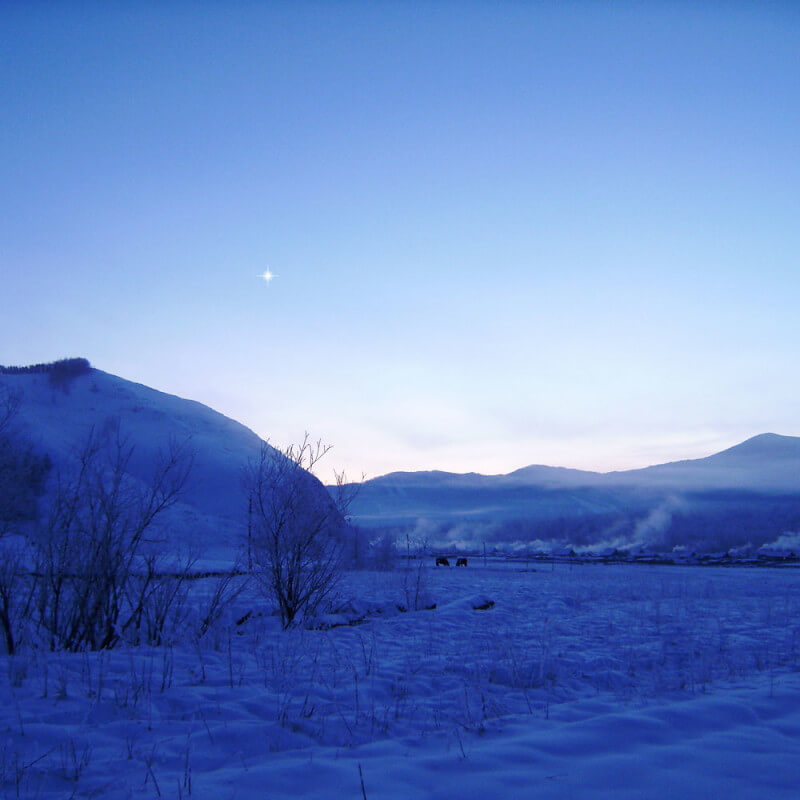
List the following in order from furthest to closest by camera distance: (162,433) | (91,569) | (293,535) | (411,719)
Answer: (162,433)
(293,535)
(91,569)
(411,719)

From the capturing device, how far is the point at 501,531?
383 feet

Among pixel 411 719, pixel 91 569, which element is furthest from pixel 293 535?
pixel 411 719

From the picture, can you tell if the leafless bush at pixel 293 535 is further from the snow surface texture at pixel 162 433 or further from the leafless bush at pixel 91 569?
the snow surface texture at pixel 162 433

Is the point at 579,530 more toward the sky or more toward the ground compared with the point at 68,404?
more toward the ground

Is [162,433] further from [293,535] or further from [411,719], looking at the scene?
[411,719]

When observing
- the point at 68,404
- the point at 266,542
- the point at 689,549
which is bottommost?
the point at 689,549

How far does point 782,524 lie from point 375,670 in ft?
310

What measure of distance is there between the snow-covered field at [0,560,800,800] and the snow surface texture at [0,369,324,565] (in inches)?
1467

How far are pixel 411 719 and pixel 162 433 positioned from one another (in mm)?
72723

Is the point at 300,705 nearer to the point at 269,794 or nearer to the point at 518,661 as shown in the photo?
the point at 269,794

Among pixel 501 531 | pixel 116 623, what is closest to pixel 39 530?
pixel 116 623

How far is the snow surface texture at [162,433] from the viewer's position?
54978 millimetres

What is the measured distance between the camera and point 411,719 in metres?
5.52

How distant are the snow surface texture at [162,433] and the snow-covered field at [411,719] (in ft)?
122
